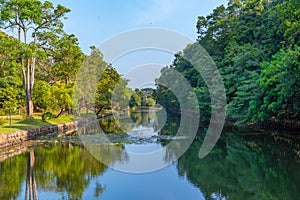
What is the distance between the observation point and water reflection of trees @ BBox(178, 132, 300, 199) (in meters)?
7.21

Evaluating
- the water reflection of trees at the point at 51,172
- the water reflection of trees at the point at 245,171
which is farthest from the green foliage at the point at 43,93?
the water reflection of trees at the point at 245,171

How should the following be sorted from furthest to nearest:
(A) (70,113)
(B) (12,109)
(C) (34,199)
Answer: (A) (70,113)
(B) (12,109)
(C) (34,199)

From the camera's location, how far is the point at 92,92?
102ft

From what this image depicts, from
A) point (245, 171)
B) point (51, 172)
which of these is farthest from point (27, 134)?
point (245, 171)

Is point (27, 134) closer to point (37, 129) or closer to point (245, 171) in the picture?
point (37, 129)

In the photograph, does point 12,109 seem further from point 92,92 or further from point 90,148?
point 92,92

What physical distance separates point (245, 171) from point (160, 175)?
99.3 inches

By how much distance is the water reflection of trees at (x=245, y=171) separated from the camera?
7.21 meters

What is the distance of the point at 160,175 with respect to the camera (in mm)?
9250

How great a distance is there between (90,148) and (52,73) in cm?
1568

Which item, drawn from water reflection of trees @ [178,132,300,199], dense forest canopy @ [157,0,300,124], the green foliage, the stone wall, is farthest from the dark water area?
the green foliage

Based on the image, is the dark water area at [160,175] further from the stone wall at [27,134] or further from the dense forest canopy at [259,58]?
the dense forest canopy at [259,58]

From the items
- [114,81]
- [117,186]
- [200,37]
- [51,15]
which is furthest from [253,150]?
[114,81]

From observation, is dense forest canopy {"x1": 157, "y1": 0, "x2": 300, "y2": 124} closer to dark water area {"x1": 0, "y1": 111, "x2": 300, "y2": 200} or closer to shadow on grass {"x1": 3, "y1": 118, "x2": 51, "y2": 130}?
dark water area {"x1": 0, "y1": 111, "x2": 300, "y2": 200}
